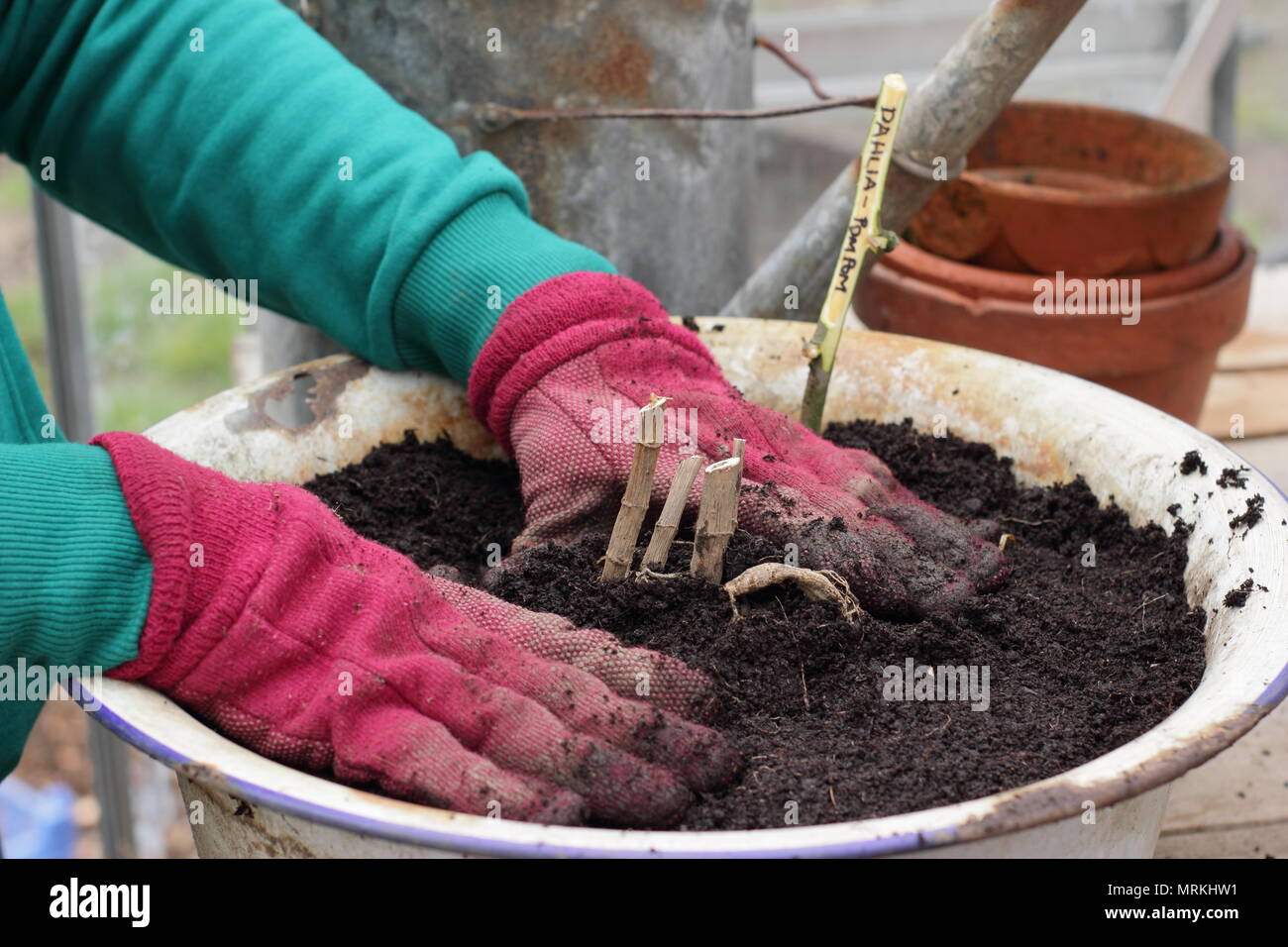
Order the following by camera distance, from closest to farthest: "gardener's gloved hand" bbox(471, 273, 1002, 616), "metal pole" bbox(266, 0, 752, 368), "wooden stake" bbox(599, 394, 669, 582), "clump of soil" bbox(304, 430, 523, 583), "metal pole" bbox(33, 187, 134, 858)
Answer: "wooden stake" bbox(599, 394, 669, 582), "gardener's gloved hand" bbox(471, 273, 1002, 616), "clump of soil" bbox(304, 430, 523, 583), "metal pole" bbox(266, 0, 752, 368), "metal pole" bbox(33, 187, 134, 858)

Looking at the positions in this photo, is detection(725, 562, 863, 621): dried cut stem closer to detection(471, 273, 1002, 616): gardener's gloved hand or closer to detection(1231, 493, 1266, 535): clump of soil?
detection(471, 273, 1002, 616): gardener's gloved hand

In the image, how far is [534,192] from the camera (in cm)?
159

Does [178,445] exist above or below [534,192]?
below

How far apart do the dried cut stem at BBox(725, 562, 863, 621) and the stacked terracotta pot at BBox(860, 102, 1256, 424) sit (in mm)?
833

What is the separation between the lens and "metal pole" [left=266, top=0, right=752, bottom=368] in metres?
1.50

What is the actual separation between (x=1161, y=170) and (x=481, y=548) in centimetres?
138

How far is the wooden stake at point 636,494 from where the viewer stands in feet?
2.91

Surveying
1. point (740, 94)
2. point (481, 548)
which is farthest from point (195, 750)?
point (740, 94)

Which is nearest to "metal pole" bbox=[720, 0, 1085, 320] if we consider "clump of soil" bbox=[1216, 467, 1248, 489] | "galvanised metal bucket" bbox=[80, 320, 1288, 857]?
"galvanised metal bucket" bbox=[80, 320, 1288, 857]

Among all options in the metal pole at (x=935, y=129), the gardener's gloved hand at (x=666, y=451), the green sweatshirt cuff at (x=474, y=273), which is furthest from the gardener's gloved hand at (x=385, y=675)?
the metal pole at (x=935, y=129)

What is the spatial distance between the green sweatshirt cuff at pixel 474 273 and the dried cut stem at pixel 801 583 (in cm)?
39

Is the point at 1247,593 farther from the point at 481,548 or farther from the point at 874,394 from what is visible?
the point at 481,548

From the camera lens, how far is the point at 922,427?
1303 mm

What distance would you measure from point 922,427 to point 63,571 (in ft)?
2.81
